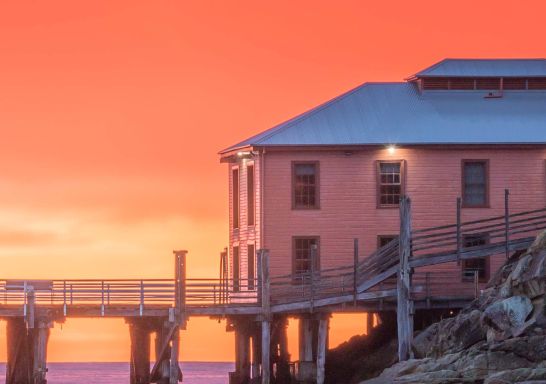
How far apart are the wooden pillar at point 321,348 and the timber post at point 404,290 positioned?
188 inches

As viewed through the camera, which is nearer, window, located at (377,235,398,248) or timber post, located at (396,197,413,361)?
timber post, located at (396,197,413,361)

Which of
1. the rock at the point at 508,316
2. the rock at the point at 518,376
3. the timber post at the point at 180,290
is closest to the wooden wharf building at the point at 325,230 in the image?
the timber post at the point at 180,290

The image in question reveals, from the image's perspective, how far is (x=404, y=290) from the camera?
52.5 meters

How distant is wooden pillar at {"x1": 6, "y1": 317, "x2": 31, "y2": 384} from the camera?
60.3 meters

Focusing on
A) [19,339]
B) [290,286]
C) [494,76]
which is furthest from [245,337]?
[494,76]

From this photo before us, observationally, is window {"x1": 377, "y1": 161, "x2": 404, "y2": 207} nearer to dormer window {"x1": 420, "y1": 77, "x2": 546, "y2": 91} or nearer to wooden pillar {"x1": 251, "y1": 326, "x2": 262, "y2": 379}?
dormer window {"x1": 420, "y1": 77, "x2": 546, "y2": 91}

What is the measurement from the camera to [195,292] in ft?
189

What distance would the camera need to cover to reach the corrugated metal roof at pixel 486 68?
6384 centimetres

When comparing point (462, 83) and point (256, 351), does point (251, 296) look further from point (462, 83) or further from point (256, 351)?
point (462, 83)

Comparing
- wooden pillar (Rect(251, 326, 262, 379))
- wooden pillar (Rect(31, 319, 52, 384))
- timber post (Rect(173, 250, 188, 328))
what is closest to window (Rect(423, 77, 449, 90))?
wooden pillar (Rect(251, 326, 262, 379))

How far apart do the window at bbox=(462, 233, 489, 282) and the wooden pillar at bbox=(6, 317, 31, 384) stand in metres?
15.9

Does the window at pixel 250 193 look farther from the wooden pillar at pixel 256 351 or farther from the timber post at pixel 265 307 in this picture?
the timber post at pixel 265 307

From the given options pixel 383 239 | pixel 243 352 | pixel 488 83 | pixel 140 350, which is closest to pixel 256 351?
pixel 243 352

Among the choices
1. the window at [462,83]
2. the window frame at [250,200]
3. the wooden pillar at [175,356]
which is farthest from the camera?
the window at [462,83]
